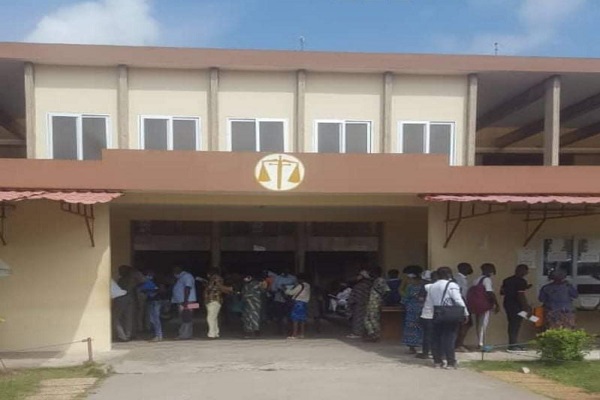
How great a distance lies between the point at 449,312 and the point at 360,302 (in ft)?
8.40

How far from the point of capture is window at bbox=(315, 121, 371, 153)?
42.5 feet

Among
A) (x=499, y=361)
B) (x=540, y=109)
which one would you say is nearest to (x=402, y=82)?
(x=540, y=109)

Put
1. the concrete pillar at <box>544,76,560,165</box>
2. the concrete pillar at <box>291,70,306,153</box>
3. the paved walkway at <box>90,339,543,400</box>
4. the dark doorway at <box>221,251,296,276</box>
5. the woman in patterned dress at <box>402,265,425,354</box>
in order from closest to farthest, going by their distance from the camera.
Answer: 1. the paved walkway at <box>90,339,543,400</box>
2. the woman in patterned dress at <box>402,265,425,354</box>
3. the concrete pillar at <box>291,70,306,153</box>
4. the concrete pillar at <box>544,76,560,165</box>
5. the dark doorway at <box>221,251,296,276</box>

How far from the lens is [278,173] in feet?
30.0

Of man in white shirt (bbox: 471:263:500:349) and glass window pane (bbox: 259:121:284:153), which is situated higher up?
glass window pane (bbox: 259:121:284:153)

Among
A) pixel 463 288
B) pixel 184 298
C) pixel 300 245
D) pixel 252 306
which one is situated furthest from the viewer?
pixel 300 245

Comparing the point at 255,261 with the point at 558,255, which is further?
the point at 255,261

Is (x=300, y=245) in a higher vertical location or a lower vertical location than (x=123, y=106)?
lower

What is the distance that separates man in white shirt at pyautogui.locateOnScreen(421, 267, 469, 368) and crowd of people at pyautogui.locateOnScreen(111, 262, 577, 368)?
0.5 inches

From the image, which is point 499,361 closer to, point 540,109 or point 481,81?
point 481,81

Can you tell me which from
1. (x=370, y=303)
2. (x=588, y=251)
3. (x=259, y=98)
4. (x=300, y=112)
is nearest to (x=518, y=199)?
(x=588, y=251)

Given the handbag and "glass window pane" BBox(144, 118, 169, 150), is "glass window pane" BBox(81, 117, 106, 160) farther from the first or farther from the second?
the handbag

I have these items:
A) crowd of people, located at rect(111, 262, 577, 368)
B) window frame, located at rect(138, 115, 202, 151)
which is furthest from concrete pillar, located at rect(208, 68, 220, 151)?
crowd of people, located at rect(111, 262, 577, 368)

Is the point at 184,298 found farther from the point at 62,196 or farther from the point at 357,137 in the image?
the point at 357,137
